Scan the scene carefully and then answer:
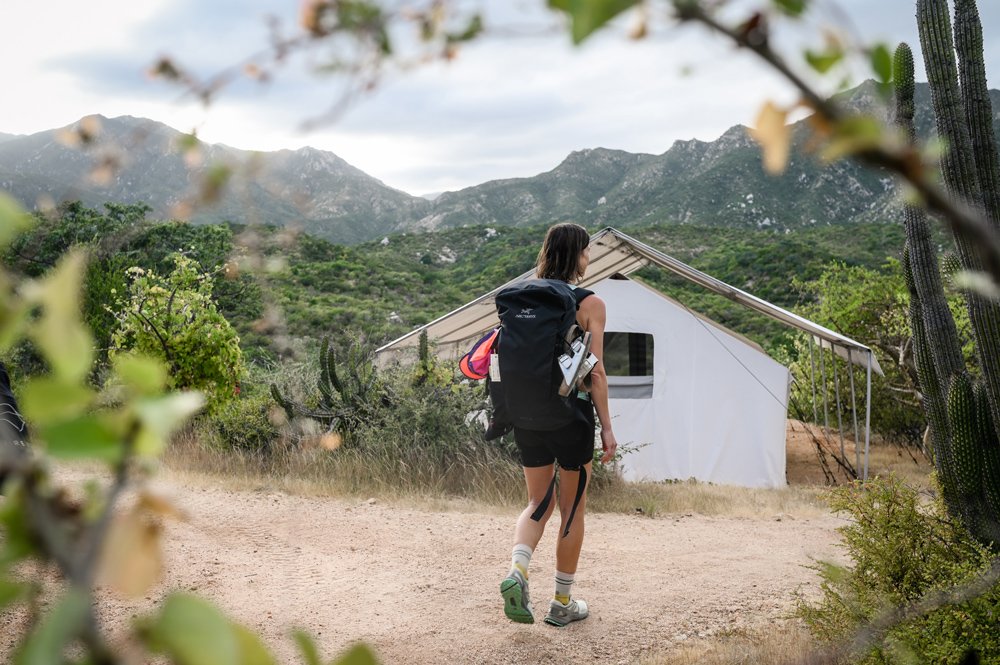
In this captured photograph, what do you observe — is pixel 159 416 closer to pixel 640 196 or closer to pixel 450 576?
pixel 450 576

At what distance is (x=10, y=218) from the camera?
1.05ft

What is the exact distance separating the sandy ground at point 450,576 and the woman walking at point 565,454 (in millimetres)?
331

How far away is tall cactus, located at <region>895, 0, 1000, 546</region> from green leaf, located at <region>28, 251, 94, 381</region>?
235 cm

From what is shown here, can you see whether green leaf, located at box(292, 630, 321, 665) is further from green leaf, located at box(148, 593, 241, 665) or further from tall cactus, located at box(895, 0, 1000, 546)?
tall cactus, located at box(895, 0, 1000, 546)

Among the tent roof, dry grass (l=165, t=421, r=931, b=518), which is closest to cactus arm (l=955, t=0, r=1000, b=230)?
dry grass (l=165, t=421, r=931, b=518)

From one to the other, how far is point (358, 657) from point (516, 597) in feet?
10.7

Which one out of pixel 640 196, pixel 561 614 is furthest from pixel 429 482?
pixel 640 196

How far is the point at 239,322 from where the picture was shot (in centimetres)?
2152

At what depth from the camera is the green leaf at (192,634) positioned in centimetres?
30

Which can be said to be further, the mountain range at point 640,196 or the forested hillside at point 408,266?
the mountain range at point 640,196

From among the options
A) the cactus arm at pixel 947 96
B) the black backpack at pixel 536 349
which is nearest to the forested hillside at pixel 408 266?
the black backpack at pixel 536 349

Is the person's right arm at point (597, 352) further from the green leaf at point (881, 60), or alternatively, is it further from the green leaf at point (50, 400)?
the green leaf at point (50, 400)

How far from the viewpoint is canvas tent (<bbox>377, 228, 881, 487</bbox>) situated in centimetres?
921

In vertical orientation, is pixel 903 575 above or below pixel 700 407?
below
